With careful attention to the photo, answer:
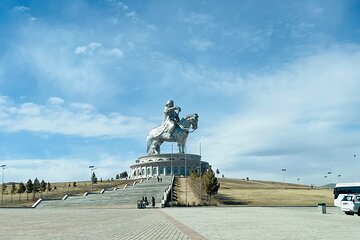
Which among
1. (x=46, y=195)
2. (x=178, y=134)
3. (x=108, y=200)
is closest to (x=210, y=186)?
(x=108, y=200)

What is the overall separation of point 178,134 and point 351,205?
230 feet

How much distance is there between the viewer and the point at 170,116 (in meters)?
102

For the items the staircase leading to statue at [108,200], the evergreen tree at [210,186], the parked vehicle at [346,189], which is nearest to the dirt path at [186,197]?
the evergreen tree at [210,186]

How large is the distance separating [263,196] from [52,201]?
2730 centimetres

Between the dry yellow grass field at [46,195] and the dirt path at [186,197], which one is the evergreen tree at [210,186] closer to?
the dirt path at [186,197]

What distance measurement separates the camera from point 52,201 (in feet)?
179

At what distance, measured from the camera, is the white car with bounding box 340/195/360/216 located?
2975 cm

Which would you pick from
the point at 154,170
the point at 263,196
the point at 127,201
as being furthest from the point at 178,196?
the point at 154,170

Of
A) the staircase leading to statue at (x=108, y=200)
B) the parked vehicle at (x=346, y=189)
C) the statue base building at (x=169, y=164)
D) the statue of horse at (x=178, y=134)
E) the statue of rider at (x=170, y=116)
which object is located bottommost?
the staircase leading to statue at (x=108, y=200)

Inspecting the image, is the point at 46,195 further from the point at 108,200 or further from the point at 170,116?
the point at 170,116

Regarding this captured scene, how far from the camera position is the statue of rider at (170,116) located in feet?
329

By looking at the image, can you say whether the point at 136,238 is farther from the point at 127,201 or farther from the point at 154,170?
the point at 154,170

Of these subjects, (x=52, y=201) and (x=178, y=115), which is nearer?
(x=52, y=201)

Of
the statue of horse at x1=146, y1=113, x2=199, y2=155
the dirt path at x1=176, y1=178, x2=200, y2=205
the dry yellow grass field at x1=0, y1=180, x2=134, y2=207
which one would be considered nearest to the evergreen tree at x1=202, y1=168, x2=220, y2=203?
the dirt path at x1=176, y1=178, x2=200, y2=205
